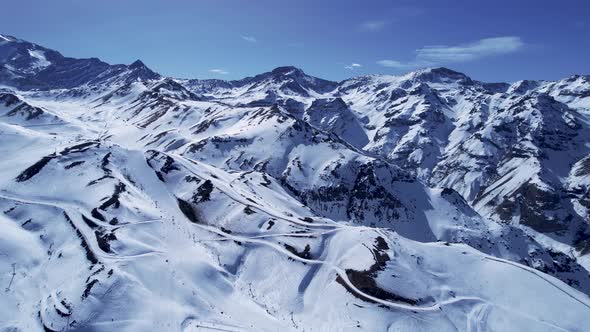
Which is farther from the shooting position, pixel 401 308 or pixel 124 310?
pixel 401 308

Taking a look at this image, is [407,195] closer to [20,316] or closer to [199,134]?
[199,134]

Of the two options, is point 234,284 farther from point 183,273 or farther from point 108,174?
point 108,174

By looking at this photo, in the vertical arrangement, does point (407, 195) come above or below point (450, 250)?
below

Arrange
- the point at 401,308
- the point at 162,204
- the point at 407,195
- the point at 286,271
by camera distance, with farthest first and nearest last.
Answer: the point at 407,195 < the point at 162,204 < the point at 286,271 < the point at 401,308

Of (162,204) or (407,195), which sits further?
(407,195)

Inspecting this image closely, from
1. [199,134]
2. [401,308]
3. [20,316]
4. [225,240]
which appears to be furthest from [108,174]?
[199,134]

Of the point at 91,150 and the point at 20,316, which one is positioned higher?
the point at 91,150

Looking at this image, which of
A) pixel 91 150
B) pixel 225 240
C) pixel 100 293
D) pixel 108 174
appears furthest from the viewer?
pixel 91 150

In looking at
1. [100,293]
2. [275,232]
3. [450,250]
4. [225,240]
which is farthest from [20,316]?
[450,250]

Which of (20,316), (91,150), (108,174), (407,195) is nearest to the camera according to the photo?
(20,316)
